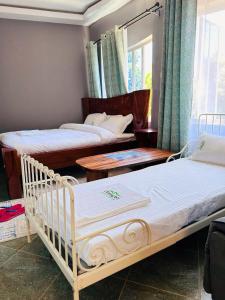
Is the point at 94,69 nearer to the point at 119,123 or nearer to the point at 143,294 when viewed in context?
the point at 119,123

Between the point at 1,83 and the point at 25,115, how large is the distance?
2.23ft

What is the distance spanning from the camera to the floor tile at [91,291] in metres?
1.35

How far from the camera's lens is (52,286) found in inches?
56.2

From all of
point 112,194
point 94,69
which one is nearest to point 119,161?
point 112,194

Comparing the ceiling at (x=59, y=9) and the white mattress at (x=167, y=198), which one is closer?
the white mattress at (x=167, y=198)

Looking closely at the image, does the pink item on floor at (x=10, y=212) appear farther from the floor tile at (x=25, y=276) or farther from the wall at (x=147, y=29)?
the wall at (x=147, y=29)

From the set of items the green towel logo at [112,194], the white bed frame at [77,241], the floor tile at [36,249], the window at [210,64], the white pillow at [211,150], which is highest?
the window at [210,64]

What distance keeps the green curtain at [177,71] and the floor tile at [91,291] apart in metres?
1.79

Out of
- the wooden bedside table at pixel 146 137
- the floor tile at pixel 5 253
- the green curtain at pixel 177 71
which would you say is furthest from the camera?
the wooden bedside table at pixel 146 137

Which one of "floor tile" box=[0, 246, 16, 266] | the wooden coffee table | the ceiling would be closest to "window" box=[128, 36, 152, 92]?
the ceiling

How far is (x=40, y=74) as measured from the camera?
177 inches

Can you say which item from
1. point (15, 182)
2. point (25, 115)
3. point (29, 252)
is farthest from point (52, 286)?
point (25, 115)

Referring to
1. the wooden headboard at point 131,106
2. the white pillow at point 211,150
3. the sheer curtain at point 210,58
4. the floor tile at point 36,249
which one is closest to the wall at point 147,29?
the wooden headboard at point 131,106

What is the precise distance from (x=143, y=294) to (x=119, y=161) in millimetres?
1379
